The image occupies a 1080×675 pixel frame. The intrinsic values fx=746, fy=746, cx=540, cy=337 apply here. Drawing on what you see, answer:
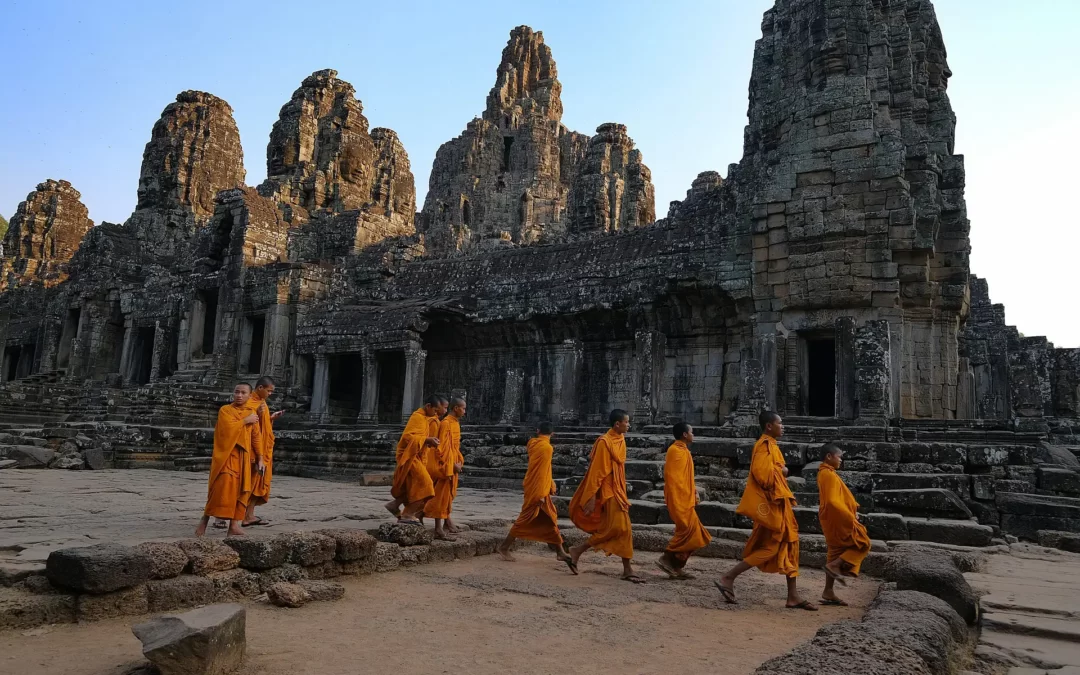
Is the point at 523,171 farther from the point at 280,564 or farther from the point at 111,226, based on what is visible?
the point at 280,564

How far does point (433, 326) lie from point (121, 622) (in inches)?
630

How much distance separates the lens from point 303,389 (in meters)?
21.2

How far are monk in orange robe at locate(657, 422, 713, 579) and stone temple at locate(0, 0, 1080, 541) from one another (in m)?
1.62

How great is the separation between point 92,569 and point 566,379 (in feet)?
45.9

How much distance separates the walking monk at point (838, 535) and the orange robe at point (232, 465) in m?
4.49

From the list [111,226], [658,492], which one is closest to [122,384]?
[111,226]

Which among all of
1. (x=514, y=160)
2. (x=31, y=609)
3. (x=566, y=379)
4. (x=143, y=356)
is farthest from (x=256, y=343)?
(x=514, y=160)

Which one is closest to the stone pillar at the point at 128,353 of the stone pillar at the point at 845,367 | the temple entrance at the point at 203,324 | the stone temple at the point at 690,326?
the stone temple at the point at 690,326

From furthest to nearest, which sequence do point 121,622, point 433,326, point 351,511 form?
point 433,326 < point 351,511 < point 121,622

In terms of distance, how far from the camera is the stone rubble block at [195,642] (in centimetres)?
315

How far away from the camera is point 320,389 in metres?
20.4

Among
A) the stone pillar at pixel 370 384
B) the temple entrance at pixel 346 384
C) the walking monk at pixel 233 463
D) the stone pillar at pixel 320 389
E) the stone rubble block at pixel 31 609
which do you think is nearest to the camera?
the stone rubble block at pixel 31 609

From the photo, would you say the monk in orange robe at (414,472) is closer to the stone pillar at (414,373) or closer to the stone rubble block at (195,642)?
the stone rubble block at (195,642)

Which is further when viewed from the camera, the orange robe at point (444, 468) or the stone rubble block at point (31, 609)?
the orange robe at point (444, 468)
